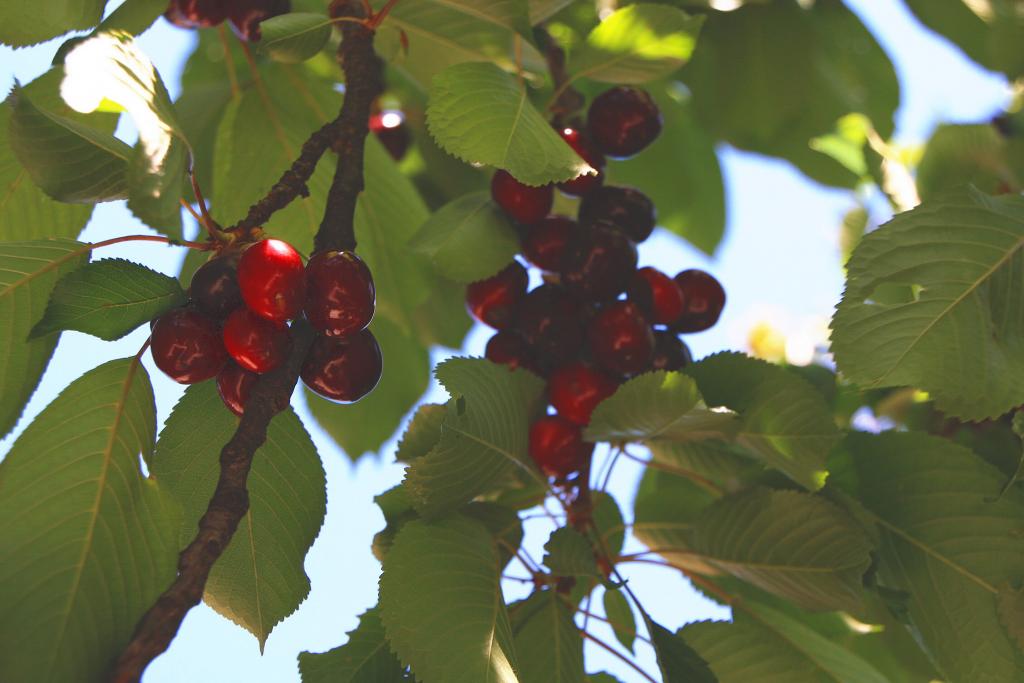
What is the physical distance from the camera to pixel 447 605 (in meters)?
0.83

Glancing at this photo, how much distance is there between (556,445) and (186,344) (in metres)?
0.36

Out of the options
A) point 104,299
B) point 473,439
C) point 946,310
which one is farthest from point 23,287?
point 946,310

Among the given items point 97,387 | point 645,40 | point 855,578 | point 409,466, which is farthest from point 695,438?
point 97,387

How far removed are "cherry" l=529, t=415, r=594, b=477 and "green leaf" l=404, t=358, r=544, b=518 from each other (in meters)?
0.02

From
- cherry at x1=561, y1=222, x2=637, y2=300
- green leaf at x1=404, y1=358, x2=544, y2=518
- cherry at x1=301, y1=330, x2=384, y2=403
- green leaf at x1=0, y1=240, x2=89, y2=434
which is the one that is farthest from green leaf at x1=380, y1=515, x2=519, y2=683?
green leaf at x1=0, y1=240, x2=89, y2=434

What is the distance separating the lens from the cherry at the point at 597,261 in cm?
96

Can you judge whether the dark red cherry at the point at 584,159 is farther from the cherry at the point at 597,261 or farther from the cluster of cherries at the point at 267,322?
the cluster of cherries at the point at 267,322

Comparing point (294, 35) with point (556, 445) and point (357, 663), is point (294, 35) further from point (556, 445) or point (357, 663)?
point (357, 663)

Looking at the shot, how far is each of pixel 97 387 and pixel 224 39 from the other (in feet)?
2.09

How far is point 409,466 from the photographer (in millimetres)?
831

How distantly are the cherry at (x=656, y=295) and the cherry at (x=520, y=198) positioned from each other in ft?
0.36

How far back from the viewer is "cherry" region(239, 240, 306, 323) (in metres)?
0.73

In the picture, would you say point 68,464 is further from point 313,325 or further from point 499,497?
point 499,497

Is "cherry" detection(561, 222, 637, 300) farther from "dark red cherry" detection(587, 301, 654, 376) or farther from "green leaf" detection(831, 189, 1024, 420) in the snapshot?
"green leaf" detection(831, 189, 1024, 420)
